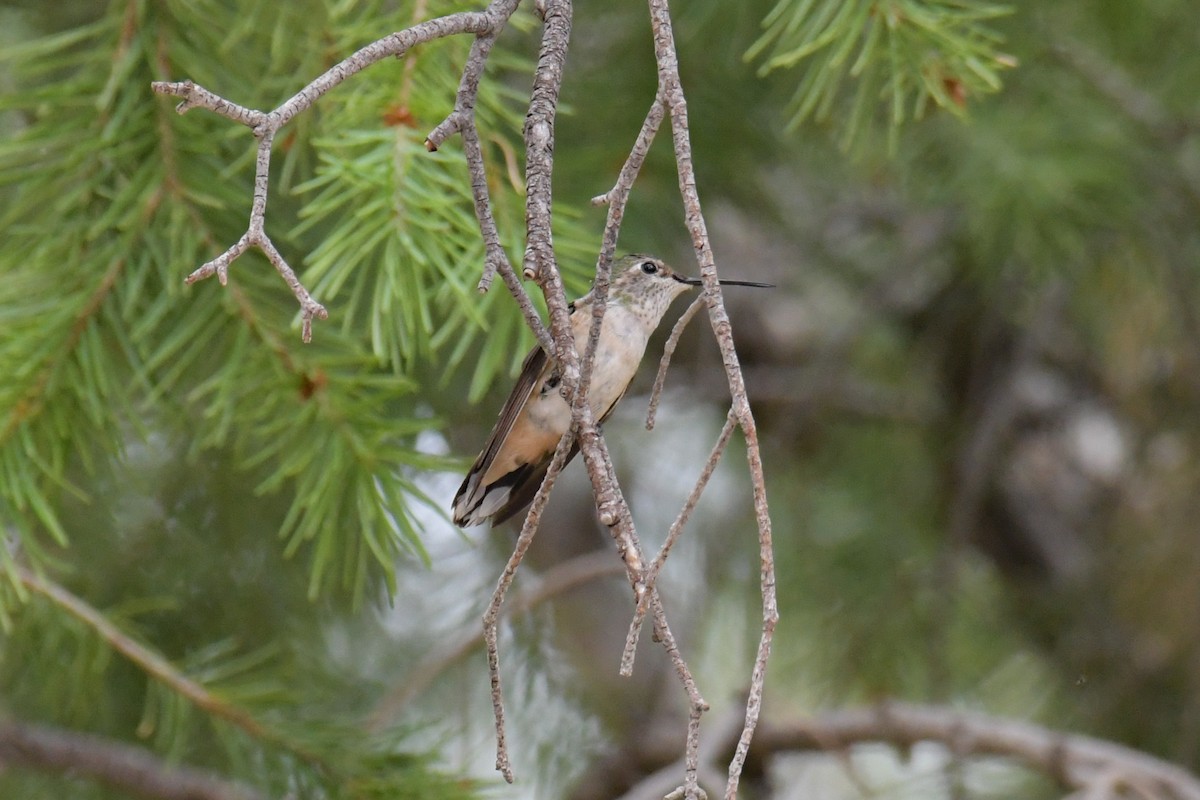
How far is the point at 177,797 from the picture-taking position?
2.24 metres

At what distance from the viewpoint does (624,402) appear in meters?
3.40

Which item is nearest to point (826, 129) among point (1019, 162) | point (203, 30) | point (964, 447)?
point (1019, 162)

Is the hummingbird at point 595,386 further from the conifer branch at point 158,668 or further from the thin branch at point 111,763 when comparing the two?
the thin branch at point 111,763

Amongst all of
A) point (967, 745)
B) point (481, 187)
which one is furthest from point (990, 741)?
point (481, 187)

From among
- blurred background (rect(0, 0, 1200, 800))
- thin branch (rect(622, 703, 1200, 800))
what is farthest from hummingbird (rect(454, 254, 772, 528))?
thin branch (rect(622, 703, 1200, 800))

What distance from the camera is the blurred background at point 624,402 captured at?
1556mm

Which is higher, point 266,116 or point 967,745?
point 266,116

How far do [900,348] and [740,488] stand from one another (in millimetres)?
604

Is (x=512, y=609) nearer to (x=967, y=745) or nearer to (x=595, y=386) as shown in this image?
(x=595, y=386)

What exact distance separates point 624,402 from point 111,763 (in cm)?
156

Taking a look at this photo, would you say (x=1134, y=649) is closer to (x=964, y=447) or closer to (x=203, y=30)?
(x=964, y=447)

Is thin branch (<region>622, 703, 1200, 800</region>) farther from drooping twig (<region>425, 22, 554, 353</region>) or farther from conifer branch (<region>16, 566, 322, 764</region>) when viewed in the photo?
drooping twig (<region>425, 22, 554, 353</region>)

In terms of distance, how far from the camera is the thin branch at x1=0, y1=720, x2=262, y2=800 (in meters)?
2.22

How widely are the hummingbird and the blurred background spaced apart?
4.9 inches
